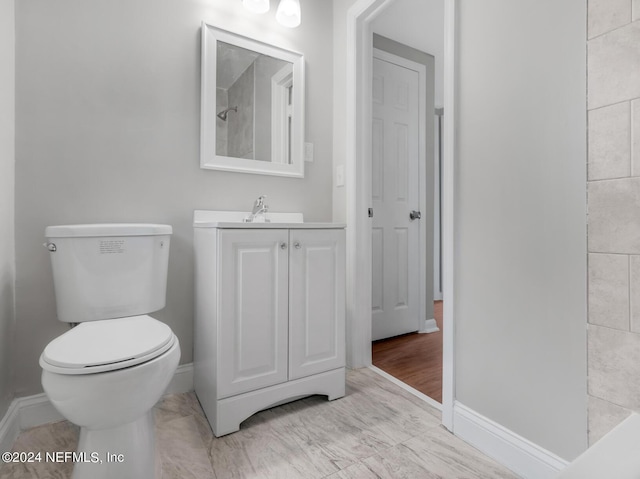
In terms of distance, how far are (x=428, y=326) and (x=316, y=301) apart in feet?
4.91

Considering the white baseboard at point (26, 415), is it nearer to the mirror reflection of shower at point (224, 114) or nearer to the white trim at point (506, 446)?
the mirror reflection of shower at point (224, 114)

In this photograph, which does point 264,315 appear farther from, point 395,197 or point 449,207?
point 395,197

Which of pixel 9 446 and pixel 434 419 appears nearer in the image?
pixel 9 446

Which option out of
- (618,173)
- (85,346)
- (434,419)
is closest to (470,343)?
(434,419)

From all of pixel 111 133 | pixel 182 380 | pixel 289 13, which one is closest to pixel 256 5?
pixel 289 13

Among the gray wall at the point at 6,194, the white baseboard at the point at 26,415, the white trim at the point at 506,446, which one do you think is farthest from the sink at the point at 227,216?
the white trim at the point at 506,446

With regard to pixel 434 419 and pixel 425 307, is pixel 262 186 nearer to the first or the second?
pixel 434 419

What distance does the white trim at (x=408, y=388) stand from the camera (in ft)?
5.01

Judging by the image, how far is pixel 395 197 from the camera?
8.15ft

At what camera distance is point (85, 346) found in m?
0.98

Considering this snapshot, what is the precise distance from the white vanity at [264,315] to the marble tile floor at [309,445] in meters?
0.08

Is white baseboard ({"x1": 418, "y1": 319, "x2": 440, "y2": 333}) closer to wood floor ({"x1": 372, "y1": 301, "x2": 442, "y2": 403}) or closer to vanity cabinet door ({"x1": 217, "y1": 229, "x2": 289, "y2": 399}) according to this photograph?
wood floor ({"x1": 372, "y1": 301, "x2": 442, "y2": 403})

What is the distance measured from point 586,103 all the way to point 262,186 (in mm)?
1399

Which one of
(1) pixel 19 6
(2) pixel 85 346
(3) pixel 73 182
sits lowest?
(2) pixel 85 346
